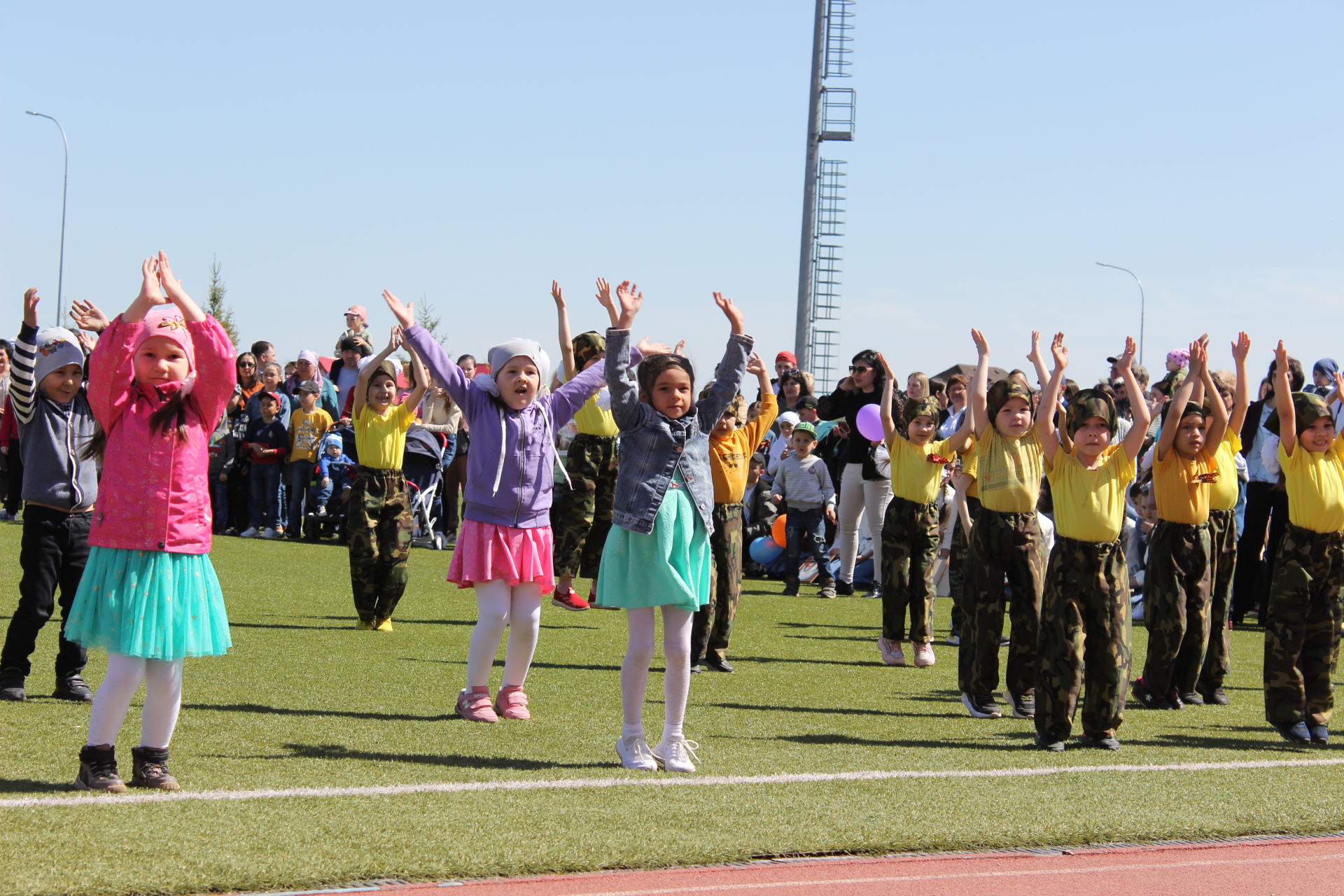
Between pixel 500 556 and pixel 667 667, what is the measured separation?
1.34 meters

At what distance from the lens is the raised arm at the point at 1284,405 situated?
795cm

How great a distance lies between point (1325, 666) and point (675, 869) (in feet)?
15.1

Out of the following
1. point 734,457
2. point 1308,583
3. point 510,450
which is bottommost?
point 1308,583

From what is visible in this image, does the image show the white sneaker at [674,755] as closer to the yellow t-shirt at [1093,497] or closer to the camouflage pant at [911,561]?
the yellow t-shirt at [1093,497]

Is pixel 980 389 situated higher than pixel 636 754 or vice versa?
pixel 980 389

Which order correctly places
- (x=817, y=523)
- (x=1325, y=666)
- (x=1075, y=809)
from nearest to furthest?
1. (x=1075, y=809)
2. (x=1325, y=666)
3. (x=817, y=523)

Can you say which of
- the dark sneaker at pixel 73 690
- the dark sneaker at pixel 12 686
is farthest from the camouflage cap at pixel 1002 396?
the dark sneaker at pixel 12 686

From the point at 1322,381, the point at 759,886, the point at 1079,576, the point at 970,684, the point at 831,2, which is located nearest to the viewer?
the point at 759,886

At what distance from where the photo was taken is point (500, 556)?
24.6 feet

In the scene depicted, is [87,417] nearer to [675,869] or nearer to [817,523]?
[675,869]

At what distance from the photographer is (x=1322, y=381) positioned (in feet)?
43.4

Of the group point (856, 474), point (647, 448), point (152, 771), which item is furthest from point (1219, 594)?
point (152, 771)

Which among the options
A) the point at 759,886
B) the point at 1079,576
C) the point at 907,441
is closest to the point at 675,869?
the point at 759,886

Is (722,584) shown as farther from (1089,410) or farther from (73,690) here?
(73,690)
